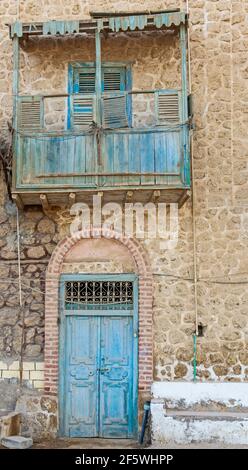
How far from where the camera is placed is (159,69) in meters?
11.5

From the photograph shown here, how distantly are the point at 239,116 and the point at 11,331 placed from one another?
6.06 metres

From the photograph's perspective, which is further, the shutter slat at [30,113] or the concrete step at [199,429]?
the shutter slat at [30,113]

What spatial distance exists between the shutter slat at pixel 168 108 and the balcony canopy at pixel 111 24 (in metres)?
1.31

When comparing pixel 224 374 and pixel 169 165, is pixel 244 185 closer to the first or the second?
pixel 169 165

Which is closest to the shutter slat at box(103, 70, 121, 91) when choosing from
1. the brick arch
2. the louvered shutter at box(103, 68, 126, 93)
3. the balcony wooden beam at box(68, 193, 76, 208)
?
the louvered shutter at box(103, 68, 126, 93)

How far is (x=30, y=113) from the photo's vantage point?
10562 millimetres

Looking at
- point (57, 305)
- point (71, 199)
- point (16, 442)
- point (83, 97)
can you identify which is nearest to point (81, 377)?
point (57, 305)

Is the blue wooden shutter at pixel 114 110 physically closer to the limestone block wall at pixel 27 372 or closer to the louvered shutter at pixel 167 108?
the louvered shutter at pixel 167 108

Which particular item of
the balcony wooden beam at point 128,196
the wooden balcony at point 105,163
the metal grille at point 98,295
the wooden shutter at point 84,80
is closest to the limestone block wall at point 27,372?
the metal grille at point 98,295

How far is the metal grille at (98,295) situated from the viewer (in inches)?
427

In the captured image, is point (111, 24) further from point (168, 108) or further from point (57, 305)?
point (57, 305)

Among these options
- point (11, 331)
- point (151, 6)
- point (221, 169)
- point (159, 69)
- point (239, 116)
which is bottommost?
point (11, 331)

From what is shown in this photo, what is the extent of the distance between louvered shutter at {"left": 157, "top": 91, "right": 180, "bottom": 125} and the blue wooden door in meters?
3.08

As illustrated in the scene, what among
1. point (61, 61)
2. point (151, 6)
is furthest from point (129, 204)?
point (151, 6)
